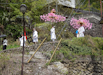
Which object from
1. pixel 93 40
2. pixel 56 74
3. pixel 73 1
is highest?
pixel 73 1

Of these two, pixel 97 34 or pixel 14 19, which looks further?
pixel 97 34

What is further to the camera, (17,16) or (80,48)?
(17,16)

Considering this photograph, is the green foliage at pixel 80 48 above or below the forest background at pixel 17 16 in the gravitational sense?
below

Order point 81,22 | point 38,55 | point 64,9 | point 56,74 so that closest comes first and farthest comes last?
point 56,74, point 38,55, point 81,22, point 64,9

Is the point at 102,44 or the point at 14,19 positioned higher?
the point at 14,19

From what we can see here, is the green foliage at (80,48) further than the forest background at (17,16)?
No

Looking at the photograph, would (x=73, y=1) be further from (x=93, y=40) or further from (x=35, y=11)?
(x=93, y=40)

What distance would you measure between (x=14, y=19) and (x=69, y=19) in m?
7.76

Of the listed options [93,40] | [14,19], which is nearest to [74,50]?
[93,40]

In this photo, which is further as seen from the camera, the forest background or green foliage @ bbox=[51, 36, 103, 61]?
the forest background

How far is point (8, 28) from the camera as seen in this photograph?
17797mm

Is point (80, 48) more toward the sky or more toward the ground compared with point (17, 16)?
more toward the ground

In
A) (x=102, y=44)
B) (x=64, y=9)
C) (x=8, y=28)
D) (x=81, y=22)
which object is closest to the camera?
(x=102, y=44)

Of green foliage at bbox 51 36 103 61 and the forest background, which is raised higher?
the forest background
